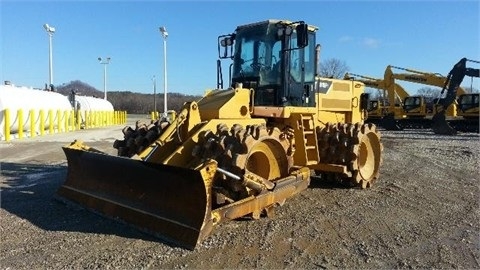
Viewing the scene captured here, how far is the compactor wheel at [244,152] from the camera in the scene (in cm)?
514

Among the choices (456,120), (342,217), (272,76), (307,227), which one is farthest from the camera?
(456,120)

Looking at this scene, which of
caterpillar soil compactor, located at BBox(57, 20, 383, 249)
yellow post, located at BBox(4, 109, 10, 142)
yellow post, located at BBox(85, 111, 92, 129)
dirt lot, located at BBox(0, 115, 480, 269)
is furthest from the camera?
yellow post, located at BBox(85, 111, 92, 129)

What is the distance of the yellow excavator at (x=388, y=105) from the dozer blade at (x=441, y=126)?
4.73m

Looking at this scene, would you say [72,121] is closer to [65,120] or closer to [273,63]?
[65,120]

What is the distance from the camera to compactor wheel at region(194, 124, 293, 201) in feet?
16.9

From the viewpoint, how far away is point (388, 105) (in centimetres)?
3038

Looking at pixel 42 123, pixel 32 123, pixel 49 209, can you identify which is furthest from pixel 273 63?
pixel 42 123

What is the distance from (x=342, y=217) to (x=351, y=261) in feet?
5.47

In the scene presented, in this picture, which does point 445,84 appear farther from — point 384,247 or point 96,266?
point 96,266

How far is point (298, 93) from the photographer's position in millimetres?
7418

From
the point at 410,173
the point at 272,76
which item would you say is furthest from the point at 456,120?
the point at 272,76

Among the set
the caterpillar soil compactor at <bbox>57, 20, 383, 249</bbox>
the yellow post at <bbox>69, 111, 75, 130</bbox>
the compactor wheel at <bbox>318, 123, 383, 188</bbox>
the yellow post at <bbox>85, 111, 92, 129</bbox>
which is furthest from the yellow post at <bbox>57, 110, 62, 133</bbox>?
the compactor wheel at <bbox>318, 123, 383, 188</bbox>

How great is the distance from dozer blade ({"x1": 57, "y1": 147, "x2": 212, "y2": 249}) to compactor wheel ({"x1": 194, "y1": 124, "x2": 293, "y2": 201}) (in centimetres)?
55

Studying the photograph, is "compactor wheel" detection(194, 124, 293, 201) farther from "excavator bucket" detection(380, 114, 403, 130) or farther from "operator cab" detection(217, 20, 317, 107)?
"excavator bucket" detection(380, 114, 403, 130)
